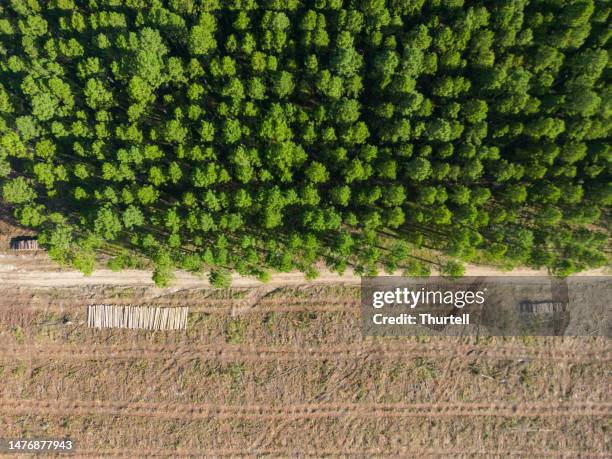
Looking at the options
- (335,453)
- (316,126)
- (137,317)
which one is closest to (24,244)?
(137,317)

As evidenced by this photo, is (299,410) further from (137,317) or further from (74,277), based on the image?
(74,277)

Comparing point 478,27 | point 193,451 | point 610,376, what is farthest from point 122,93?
point 610,376

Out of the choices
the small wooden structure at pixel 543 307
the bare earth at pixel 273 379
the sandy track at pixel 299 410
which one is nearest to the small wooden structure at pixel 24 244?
the bare earth at pixel 273 379

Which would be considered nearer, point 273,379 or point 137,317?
point 273,379

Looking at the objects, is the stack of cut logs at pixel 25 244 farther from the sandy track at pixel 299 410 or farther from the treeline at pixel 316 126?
the sandy track at pixel 299 410

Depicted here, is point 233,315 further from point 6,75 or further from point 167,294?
point 6,75

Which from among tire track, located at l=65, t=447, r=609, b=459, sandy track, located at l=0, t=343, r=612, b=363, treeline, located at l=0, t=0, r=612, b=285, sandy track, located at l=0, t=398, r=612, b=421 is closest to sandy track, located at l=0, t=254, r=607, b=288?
treeline, located at l=0, t=0, r=612, b=285
